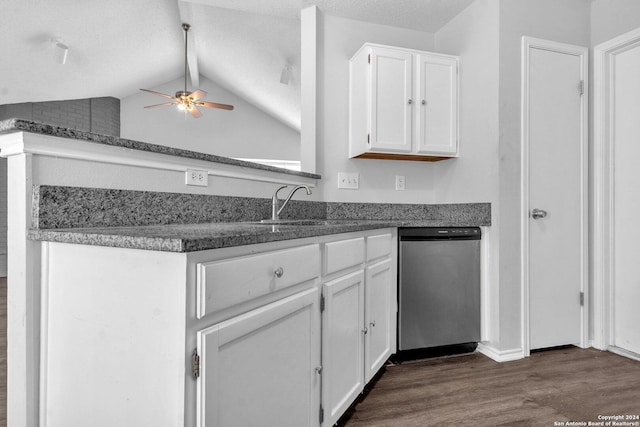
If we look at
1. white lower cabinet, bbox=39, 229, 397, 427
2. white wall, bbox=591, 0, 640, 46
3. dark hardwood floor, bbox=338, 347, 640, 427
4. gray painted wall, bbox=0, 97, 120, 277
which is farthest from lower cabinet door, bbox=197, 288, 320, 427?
gray painted wall, bbox=0, 97, 120, 277

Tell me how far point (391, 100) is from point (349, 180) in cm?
61

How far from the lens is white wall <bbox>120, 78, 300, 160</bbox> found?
6.02m

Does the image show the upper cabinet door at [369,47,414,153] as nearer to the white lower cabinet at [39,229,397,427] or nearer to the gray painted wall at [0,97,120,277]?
the white lower cabinet at [39,229,397,427]

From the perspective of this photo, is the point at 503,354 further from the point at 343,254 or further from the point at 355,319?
the point at 343,254

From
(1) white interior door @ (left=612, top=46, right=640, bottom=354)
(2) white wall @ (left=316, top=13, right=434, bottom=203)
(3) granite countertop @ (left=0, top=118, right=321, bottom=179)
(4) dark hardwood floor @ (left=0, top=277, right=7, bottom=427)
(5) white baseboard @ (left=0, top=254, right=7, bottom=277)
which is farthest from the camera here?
(5) white baseboard @ (left=0, top=254, right=7, bottom=277)

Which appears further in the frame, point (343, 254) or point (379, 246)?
point (379, 246)

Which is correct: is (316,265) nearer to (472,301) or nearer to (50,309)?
(50,309)

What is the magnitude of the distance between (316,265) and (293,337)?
25 centimetres

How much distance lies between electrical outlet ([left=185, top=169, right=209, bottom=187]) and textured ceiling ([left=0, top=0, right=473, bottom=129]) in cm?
154

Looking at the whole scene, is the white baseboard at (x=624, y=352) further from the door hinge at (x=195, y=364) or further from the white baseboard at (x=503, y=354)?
the door hinge at (x=195, y=364)

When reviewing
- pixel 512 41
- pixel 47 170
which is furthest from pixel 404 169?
pixel 47 170

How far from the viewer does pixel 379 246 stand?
6.17ft

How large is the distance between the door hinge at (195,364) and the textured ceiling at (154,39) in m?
2.43

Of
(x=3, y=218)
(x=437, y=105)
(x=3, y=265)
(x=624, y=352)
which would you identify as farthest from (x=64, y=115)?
(x=624, y=352)
